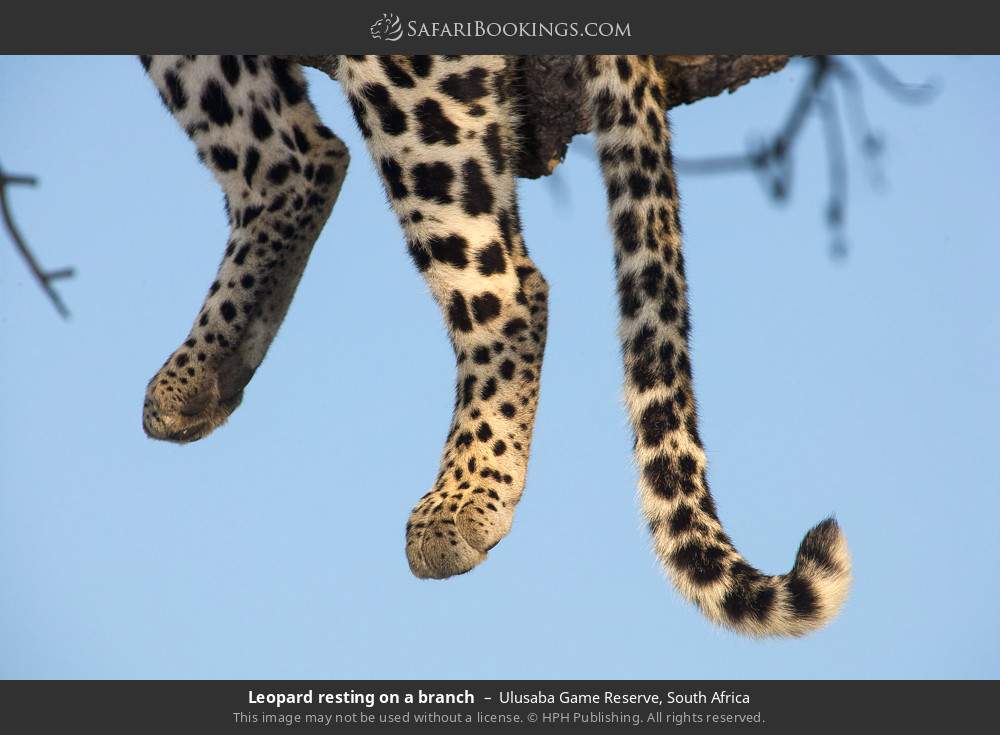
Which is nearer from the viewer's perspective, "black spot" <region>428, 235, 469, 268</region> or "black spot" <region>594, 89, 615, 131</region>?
"black spot" <region>428, 235, 469, 268</region>

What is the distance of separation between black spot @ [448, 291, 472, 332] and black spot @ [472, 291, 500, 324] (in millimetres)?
37

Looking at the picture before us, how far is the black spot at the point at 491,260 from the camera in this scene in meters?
5.61

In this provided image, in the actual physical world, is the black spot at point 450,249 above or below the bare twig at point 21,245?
above

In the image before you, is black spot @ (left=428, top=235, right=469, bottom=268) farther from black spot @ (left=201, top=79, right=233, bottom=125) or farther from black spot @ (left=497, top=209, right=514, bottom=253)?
black spot @ (left=201, top=79, right=233, bottom=125)

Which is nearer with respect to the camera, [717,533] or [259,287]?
[717,533]

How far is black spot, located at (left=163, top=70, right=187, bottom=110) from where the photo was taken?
6562 mm

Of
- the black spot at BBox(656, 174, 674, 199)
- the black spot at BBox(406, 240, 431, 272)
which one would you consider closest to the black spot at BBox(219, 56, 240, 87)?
the black spot at BBox(406, 240, 431, 272)

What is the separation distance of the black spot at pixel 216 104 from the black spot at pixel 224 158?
128 mm

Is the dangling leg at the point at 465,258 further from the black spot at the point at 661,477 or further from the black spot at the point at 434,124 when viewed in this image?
the black spot at the point at 661,477

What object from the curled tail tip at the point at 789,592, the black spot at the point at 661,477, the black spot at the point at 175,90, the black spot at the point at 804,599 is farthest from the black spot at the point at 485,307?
the black spot at the point at 175,90

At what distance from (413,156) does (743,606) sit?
2145mm

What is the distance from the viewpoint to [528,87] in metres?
6.15

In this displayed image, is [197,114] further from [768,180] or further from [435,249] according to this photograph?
[768,180]

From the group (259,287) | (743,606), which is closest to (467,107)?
(259,287)
